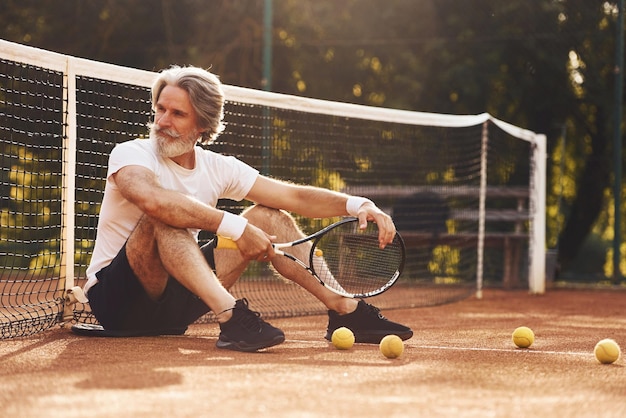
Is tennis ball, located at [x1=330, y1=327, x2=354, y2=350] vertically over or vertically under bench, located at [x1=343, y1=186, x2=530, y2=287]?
under

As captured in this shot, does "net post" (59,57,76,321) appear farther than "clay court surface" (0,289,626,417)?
Yes

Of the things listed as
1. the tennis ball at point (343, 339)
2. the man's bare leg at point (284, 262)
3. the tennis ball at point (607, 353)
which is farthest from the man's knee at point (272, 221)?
the tennis ball at point (607, 353)

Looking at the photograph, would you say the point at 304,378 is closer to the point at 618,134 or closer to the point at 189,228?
the point at 189,228

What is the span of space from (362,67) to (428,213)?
3.89 meters

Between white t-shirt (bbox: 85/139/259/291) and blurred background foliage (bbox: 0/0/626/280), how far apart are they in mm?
8917

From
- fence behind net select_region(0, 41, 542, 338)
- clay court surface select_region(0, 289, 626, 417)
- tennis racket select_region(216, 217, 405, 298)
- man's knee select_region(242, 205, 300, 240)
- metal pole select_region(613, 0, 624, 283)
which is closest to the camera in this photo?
clay court surface select_region(0, 289, 626, 417)

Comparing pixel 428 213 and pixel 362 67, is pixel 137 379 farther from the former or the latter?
pixel 362 67

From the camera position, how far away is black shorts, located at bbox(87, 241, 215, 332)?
174 inches

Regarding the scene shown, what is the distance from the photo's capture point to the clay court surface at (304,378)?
2871 millimetres

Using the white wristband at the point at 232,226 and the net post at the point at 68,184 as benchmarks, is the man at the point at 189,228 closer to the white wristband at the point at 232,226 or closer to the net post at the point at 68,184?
the white wristband at the point at 232,226

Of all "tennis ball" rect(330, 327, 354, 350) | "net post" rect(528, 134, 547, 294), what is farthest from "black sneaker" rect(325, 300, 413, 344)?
"net post" rect(528, 134, 547, 294)

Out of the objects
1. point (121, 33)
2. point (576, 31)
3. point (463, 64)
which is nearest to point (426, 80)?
point (463, 64)

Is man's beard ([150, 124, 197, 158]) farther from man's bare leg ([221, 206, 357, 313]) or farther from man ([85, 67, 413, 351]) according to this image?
man's bare leg ([221, 206, 357, 313])

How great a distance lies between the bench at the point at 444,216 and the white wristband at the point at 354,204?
6.14 m
